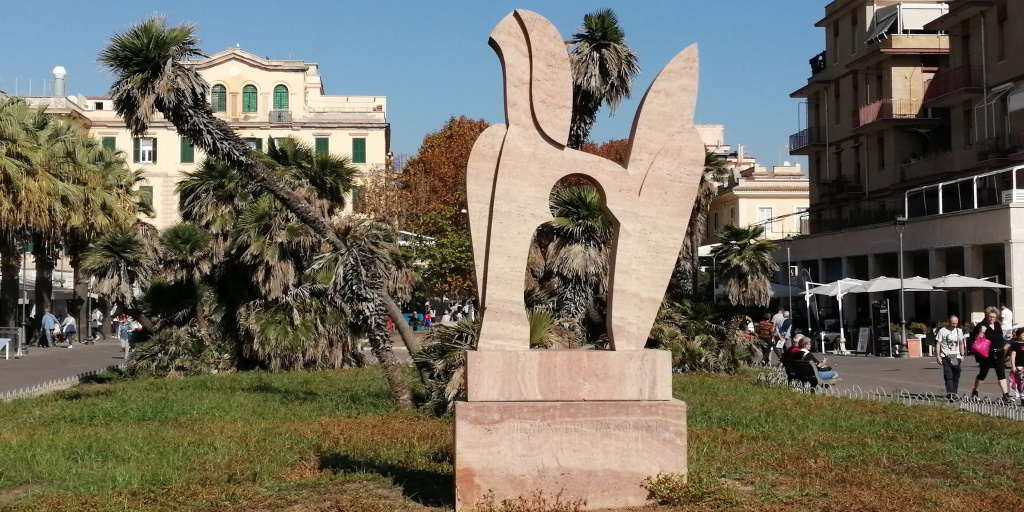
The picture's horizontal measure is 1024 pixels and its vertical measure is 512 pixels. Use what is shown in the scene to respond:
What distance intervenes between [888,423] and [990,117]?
86.7ft

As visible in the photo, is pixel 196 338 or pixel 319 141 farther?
pixel 319 141

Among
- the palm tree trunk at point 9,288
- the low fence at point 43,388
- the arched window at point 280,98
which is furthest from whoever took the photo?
the arched window at point 280,98

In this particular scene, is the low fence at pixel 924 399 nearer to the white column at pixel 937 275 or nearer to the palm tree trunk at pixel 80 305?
the white column at pixel 937 275

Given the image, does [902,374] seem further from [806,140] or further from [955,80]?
[806,140]

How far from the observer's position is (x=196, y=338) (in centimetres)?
2633

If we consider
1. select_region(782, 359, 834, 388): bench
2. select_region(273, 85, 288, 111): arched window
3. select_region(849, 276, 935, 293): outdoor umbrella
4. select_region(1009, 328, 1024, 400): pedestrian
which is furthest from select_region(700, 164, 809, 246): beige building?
select_region(1009, 328, 1024, 400): pedestrian

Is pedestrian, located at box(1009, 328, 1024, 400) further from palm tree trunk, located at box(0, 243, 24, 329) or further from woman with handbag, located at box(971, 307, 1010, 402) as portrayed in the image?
palm tree trunk, located at box(0, 243, 24, 329)

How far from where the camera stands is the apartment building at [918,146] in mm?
35750

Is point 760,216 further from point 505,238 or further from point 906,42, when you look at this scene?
point 505,238

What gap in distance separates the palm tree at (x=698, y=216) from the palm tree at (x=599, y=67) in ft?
11.7

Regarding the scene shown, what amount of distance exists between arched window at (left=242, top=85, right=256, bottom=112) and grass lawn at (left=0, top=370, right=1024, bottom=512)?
171ft

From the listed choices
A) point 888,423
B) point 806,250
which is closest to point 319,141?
point 806,250

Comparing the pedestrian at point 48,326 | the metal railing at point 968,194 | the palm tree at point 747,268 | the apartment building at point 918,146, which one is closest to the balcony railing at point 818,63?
the apartment building at point 918,146

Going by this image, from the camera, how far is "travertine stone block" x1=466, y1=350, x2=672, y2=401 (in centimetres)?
874
